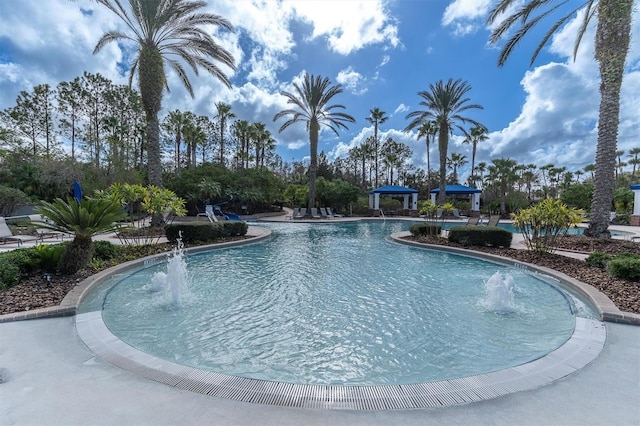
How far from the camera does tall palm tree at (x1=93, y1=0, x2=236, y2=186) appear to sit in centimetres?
1360

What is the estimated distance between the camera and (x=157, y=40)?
14.3 m

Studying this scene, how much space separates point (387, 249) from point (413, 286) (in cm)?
472

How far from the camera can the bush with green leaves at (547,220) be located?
8.59 m

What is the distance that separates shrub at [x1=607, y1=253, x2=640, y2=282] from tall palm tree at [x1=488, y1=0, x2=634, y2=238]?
5.96m

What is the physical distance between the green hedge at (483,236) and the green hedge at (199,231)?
9.14 m

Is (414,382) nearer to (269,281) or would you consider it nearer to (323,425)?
(323,425)

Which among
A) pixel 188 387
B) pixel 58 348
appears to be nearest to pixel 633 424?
pixel 188 387

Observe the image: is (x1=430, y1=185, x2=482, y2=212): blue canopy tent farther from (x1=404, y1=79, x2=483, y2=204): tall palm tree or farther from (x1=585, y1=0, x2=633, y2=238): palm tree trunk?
(x1=585, y1=0, x2=633, y2=238): palm tree trunk

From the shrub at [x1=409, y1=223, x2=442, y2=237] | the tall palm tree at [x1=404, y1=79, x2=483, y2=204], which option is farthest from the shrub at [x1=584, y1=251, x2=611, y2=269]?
the tall palm tree at [x1=404, y1=79, x2=483, y2=204]

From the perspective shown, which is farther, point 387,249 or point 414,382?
point 387,249

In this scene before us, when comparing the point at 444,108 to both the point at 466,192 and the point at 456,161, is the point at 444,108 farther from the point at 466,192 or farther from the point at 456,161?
the point at 456,161

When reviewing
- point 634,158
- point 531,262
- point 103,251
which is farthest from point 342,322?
point 634,158

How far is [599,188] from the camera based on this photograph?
10.9 meters

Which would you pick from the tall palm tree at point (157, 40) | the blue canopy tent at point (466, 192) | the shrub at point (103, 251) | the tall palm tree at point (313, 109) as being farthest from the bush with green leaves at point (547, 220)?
the blue canopy tent at point (466, 192)
